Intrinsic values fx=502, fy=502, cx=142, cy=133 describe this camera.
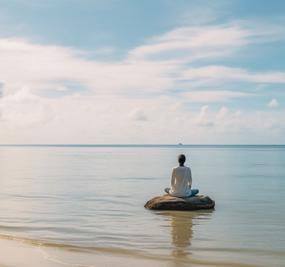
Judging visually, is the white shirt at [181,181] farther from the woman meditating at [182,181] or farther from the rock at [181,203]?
the rock at [181,203]

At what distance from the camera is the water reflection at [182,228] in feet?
41.3

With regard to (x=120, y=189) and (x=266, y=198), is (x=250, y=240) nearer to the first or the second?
(x=266, y=198)

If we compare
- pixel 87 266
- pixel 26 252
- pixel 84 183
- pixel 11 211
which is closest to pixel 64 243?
pixel 26 252

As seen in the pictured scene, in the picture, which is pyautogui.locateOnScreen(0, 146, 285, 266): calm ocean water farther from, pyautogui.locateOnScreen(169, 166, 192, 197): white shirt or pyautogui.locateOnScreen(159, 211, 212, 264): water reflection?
A: pyautogui.locateOnScreen(169, 166, 192, 197): white shirt

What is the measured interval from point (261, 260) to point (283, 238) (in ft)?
10.4

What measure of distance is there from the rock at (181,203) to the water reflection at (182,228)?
0.24 meters

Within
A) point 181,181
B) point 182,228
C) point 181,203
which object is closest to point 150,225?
point 182,228

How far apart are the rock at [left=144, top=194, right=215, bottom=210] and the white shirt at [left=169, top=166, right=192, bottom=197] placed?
1.04 ft

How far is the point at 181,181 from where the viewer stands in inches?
788

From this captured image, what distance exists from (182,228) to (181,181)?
3.75 metres

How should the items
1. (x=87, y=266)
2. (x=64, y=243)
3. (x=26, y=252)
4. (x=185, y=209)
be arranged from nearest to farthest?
(x=87, y=266) < (x=26, y=252) < (x=64, y=243) < (x=185, y=209)

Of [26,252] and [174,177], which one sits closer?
[26,252]

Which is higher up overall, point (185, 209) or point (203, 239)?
point (185, 209)

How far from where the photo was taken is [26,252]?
473 inches
